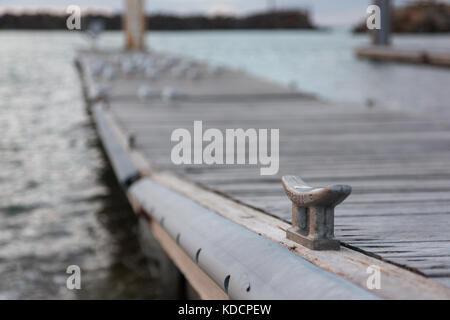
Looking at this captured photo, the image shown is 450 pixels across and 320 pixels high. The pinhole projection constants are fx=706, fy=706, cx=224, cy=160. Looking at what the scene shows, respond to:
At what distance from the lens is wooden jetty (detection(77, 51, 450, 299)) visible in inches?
94.7

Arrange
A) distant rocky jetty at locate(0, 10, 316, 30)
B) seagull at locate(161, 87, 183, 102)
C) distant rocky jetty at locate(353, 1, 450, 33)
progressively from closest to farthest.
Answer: seagull at locate(161, 87, 183, 102) < distant rocky jetty at locate(353, 1, 450, 33) < distant rocky jetty at locate(0, 10, 316, 30)

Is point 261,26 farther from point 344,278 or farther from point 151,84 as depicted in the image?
point 344,278

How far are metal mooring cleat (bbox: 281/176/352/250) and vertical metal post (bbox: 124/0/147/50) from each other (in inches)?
1025

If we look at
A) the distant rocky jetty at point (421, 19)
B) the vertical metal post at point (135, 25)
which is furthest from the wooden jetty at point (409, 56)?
the distant rocky jetty at point (421, 19)

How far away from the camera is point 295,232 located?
271 centimetres

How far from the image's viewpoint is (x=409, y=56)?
2831cm

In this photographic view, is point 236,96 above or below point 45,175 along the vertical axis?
above

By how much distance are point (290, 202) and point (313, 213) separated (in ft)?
4.09

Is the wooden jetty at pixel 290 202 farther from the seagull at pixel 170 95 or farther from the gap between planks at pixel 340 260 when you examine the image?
the seagull at pixel 170 95

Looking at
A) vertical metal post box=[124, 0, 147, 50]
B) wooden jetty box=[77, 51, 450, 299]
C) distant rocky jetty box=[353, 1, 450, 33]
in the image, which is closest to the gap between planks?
wooden jetty box=[77, 51, 450, 299]

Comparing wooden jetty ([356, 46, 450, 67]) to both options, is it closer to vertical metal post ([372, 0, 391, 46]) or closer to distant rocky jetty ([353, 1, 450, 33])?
vertical metal post ([372, 0, 391, 46])

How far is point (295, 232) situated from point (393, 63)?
28647 mm

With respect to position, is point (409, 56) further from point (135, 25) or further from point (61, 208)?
point (61, 208)
